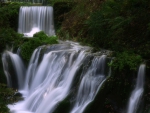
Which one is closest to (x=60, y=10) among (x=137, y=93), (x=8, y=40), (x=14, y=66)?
(x=8, y=40)

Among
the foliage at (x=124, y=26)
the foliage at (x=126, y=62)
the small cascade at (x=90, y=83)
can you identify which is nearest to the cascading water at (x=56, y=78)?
the small cascade at (x=90, y=83)

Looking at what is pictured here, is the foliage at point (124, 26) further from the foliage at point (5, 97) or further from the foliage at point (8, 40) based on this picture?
the foliage at point (5, 97)

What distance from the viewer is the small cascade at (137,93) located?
778 centimetres

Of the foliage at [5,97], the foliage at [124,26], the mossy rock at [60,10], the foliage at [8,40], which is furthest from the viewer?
the mossy rock at [60,10]

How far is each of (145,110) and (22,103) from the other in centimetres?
504

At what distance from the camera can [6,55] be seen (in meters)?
12.6

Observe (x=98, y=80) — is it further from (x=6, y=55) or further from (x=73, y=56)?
(x=6, y=55)

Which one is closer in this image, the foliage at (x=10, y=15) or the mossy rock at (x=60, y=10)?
the foliage at (x=10, y=15)

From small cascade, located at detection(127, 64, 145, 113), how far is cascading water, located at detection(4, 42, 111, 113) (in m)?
1.20

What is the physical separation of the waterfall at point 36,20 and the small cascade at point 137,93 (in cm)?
1027

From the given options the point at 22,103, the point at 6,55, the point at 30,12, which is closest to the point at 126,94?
the point at 22,103

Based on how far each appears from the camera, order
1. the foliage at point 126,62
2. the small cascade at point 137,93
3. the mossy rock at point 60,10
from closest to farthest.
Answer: the small cascade at point 137,93
the foliage at point 126,62
the mossy rock at point 60,10

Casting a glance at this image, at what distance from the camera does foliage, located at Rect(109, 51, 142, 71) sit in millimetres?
8289

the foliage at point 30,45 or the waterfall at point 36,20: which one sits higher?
the waterfall at point 36,20
